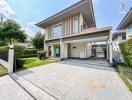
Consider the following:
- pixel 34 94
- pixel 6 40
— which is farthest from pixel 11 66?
pixel 6 40

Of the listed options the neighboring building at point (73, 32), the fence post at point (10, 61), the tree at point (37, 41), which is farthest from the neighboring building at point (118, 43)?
the tree at point (37, 41)

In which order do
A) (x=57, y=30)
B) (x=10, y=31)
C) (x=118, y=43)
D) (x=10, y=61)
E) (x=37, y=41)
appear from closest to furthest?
(x=10, y=61), (x=57, y=30), (x=10, y=31), (x=118, y=43), (x=37, y=41)

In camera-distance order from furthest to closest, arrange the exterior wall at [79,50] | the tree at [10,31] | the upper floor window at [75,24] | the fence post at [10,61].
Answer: the tree at [10,31]
the exterior wall at [79,50]
the upper floor window at [75,24]
the fence post at [10,61]

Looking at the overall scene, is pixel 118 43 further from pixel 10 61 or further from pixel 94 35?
pixel 10 61

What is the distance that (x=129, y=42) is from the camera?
650cm

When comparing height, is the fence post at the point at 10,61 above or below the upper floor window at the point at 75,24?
below

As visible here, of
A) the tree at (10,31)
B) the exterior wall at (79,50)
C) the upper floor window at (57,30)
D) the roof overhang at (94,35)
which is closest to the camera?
the roof overhang at (94,35)

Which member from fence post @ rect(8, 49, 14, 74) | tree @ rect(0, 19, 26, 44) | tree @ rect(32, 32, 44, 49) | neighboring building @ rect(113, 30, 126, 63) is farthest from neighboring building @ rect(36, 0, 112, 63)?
fence post @ rect(8, 49, 14, 74)

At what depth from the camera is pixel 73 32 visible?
13.8m

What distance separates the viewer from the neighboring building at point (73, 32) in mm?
10891

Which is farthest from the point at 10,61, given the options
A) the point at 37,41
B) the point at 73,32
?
the point at 37,41

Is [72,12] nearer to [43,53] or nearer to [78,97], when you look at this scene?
[43,53]

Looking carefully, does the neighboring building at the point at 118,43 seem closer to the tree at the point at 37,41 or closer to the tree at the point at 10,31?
the tree at the point at 37,41

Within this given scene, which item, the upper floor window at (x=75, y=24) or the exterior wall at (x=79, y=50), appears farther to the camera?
the exterior wall at (x=79, y=50)
